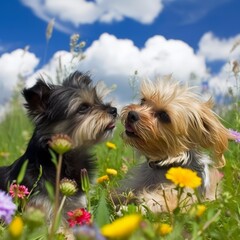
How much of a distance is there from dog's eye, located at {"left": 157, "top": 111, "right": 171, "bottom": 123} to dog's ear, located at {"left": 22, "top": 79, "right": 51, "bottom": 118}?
3.10ft

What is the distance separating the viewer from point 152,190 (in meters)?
3.41

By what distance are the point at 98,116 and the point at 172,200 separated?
102cm

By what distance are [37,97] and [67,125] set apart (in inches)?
13.2

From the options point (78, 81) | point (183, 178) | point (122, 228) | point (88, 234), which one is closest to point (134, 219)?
point (122, 228)

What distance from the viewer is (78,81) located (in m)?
4.02

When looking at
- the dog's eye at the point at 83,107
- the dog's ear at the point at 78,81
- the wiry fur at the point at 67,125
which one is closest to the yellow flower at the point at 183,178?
the wiry fur at the point at 67,125

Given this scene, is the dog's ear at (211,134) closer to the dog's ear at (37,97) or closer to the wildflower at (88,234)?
the dog's ear at (37,97)

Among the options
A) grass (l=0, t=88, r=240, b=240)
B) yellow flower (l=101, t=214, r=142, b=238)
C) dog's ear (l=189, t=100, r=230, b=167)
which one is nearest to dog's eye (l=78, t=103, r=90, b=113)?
grass (l=0, t=88, r=240, b=240)

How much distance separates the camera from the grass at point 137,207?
1.15 metres

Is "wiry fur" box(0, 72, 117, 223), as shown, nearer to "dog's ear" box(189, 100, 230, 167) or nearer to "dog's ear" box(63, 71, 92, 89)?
"dog's ear" box(63, 71, 92, 89)

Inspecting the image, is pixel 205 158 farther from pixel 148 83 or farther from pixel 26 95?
pixel 26 95

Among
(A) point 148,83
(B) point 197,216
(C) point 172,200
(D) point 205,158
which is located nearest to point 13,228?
(B) point 197,216

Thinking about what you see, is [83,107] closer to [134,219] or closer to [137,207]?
[137,207]

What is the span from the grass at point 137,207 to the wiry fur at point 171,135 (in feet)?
0.71
